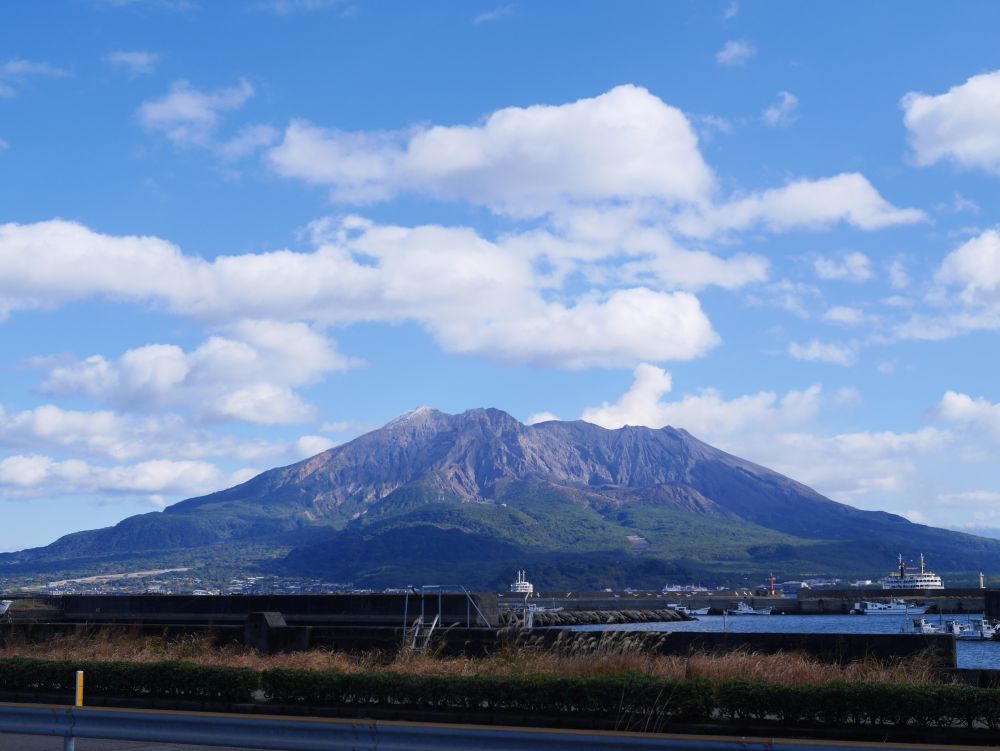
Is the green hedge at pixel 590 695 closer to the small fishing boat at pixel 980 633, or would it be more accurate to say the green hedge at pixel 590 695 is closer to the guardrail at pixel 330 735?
the guardrail at pixel 330 735

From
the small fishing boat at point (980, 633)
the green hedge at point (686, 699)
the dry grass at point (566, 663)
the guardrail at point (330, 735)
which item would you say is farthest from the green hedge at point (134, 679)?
the small fishing boat at point (980, 633)

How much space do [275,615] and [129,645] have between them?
12.0 feet

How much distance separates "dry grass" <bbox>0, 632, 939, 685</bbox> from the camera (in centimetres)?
2114

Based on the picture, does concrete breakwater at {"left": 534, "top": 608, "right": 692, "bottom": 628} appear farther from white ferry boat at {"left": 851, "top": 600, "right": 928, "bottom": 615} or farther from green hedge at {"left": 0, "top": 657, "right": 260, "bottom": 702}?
green hedge at {"left": 0, "top": 657, "right": 260, "bottom": 702}

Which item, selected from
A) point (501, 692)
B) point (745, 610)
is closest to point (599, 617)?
point (745, 610)

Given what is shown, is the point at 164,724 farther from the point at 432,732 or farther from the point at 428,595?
the point at 428,595

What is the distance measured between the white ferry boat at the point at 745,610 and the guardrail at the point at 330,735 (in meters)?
166

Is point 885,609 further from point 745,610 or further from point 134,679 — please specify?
point 134,679

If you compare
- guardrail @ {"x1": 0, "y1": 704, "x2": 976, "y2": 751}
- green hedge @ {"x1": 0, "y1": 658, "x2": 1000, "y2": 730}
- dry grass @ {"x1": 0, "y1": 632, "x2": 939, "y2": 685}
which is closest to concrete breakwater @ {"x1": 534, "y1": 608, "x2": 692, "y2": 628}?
dry grass @ {"x1": 0, "y1": 632, "x2": 939, "y2": 685}

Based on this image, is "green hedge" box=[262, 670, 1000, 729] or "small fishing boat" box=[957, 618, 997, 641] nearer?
"green hedge" box=[262, 670, 1000, 729]

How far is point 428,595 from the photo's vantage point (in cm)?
3831

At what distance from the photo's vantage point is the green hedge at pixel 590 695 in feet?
57.9

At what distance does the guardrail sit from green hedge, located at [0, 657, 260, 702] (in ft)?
26.8

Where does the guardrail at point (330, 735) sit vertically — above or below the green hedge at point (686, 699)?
above
